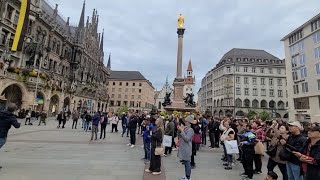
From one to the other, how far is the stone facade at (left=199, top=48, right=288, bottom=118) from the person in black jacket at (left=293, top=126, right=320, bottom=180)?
233 feet

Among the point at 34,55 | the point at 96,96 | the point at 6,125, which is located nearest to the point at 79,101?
the point at 96,96

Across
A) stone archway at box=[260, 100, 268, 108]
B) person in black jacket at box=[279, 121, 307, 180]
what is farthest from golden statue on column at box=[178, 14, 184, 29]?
stone archway at box=[260, 100, 268, 108]

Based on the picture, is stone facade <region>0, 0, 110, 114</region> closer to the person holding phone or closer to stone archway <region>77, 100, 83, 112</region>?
stone archway <region>77, 100, 83, 112</region>

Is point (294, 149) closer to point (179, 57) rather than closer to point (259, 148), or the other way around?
point (259, 148)

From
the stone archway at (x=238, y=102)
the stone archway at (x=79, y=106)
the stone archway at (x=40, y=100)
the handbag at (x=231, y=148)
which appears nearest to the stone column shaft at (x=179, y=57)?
the stone archway at (x=40, y=100)

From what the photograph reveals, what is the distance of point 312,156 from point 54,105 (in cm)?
4633

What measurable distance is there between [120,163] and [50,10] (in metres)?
53.1

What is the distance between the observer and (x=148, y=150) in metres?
9.89

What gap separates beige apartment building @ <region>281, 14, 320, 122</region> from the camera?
42.4m

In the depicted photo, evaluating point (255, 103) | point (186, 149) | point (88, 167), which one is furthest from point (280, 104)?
point (88, 167)

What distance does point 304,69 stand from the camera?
4603 cm

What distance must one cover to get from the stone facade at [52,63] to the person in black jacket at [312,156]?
3214cm

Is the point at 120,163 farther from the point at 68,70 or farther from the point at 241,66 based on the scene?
the point at 241,66

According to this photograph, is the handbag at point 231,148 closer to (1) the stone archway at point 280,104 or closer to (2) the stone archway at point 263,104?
(2) the stone archway at point 263,104
